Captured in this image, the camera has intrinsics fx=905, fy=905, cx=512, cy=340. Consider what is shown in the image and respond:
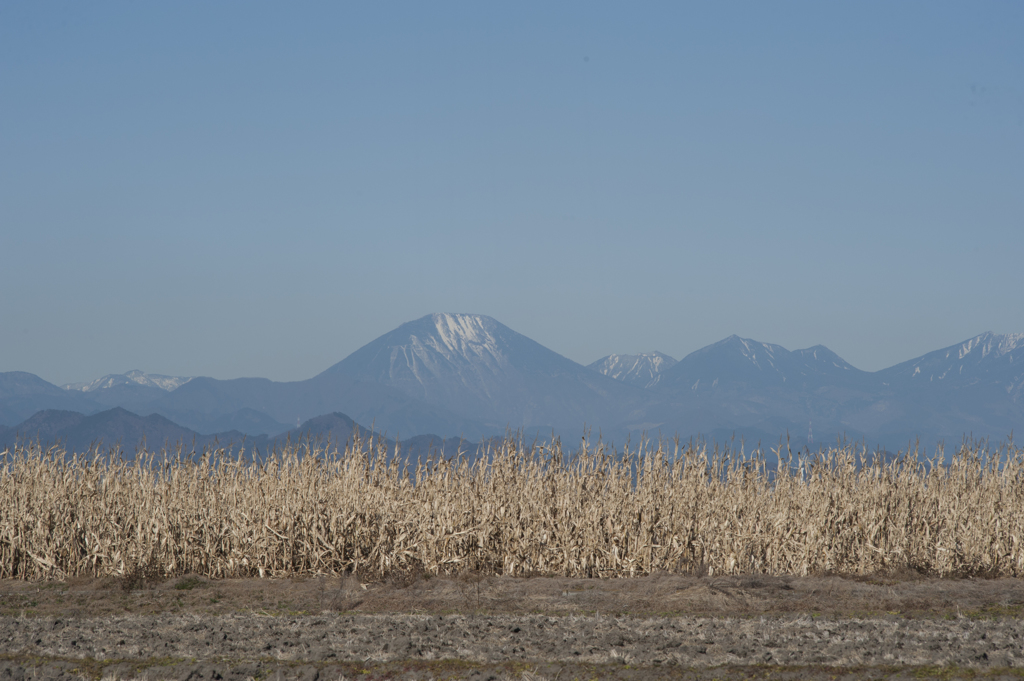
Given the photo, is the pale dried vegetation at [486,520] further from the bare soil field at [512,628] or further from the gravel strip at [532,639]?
the gravel strip at [532,639]

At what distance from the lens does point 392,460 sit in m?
13.9

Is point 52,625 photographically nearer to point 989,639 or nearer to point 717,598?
point 717,598

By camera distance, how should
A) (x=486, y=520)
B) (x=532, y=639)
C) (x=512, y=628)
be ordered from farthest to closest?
(x=486, y=520)
(x=512, y=628)
(x=532, y=639)

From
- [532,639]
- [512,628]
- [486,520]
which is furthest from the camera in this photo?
[486,520]

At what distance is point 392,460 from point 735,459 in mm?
5459

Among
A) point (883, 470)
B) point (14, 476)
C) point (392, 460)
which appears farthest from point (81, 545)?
point (883, 470)

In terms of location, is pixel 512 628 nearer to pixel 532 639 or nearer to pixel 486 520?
pixel 532 639

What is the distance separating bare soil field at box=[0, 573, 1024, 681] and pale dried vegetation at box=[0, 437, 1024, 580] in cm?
77

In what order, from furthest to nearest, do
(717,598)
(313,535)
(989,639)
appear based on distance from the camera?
(313,535), (717,598), (989,639)

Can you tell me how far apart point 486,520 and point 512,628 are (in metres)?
5.01

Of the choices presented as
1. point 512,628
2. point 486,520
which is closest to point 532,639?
point 512,628

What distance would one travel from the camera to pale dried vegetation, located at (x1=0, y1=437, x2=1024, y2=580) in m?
12.5

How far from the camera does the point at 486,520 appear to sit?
1280cm

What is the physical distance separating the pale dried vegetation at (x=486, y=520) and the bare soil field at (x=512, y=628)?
0.77m
